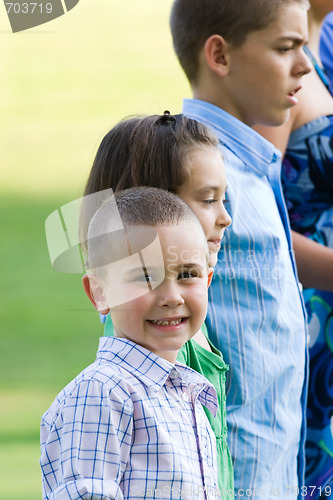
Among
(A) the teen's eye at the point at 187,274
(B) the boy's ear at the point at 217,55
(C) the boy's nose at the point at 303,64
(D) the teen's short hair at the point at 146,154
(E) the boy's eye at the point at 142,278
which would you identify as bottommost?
(A) the teen's eye at the point at 187,274

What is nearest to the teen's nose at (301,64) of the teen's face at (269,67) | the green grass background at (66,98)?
the teen's face at (269,67)

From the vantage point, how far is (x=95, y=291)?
822 millimetres

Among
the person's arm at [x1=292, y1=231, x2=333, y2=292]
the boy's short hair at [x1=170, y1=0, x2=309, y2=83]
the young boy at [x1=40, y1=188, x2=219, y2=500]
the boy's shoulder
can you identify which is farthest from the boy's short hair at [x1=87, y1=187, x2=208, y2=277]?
the person's arm at [x1=292, y1=231, x2=333, y2=292]

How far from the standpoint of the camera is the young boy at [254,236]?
1.14 m

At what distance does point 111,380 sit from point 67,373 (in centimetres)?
159

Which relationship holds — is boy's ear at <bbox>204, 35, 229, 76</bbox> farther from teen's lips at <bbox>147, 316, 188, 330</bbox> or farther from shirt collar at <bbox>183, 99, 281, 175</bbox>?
teen's lips at <bbox>147, 316, 188, 330</bbox>

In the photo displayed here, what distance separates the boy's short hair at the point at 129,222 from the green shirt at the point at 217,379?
0.59ft

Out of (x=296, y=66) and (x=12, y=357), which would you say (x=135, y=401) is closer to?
(x=296, y=66)

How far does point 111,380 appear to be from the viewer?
2.51 feet

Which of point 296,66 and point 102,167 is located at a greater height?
point 296,66

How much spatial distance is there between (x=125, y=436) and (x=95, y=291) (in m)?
0.16

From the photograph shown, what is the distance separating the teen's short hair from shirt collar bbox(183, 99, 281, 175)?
0.74 feet

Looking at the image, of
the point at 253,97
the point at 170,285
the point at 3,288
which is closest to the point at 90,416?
the point at 170,285

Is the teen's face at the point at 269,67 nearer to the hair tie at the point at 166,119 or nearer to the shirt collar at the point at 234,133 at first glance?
the shirt collar at the point at 234,133
